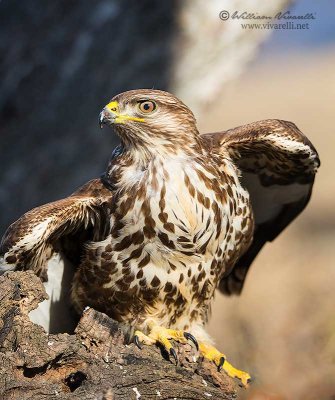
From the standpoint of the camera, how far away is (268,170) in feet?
22.1

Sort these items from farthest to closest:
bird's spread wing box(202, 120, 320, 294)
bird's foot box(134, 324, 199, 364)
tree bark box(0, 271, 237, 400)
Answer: bird's spread wing box(202, 120, 320, 294)
bird's foot box(134, 324, 199, 364)
tree bark box(0, 271, 237, 400)

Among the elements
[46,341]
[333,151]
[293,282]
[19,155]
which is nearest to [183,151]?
[19,155]

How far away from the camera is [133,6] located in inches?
271

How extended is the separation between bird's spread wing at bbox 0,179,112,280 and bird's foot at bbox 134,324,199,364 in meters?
0.71

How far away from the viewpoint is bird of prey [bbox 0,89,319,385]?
5863mm

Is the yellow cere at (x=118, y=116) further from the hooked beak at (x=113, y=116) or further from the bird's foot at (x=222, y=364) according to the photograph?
the bird's foot at (x=222, y=364)

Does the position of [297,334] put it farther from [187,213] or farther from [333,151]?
[333,151]

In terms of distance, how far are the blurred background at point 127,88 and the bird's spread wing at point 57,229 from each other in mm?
576

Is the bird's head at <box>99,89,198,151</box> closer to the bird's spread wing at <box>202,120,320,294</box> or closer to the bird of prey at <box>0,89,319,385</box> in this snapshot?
the bird of prey at <box>0,89,319,385</box>

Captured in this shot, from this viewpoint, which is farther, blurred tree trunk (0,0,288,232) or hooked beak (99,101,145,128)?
blurred tree trunk (0,0,288,232)

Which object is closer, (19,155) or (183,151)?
(183,151)

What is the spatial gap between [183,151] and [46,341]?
1620 millimetres

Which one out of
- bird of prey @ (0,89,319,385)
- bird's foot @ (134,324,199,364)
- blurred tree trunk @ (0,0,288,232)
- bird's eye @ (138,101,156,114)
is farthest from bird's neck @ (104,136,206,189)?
bird's foot @ (134,324,199,364)

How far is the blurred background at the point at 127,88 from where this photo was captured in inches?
252
